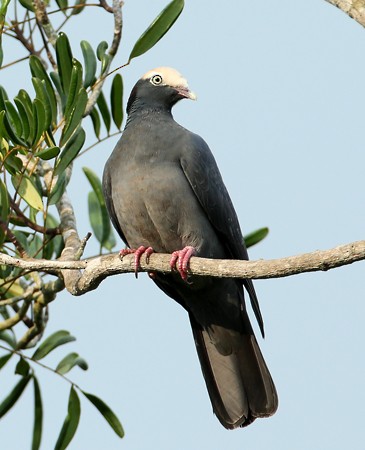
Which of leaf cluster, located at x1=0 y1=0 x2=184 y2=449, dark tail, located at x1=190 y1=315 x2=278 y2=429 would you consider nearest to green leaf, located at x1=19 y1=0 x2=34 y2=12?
leaf cluster, located at x1=0 y1=0 x2=184 y2=449

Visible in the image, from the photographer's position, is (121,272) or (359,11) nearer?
(359,11)

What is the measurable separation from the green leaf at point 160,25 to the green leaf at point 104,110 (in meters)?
0.80

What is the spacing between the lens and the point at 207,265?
3836 millimetres

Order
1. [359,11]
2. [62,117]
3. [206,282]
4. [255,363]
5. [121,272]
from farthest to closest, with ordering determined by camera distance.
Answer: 1. [255,363]
2. [206,282]
3. [62,117]
4. [121,272]
5. [359,11]

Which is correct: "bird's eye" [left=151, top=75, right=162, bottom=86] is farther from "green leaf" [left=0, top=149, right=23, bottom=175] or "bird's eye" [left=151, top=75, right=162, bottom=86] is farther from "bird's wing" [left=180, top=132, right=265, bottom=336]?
"green leaf" [left=0, top=149, right=23, bottom=175]

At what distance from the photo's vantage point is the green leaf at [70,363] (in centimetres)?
519

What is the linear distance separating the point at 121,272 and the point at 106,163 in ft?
3.68

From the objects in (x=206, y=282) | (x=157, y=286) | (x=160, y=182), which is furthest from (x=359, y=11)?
(x=157, y=286)

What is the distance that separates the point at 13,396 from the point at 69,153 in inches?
64.4

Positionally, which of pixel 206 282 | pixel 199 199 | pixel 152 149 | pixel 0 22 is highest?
pixel 0 22

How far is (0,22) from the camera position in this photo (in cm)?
471

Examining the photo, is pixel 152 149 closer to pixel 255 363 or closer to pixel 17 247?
pixel 17 247

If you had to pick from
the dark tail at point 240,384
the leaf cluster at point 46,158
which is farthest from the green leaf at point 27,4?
the dark tail at point 240,384

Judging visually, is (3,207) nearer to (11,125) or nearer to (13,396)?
(11,125)
